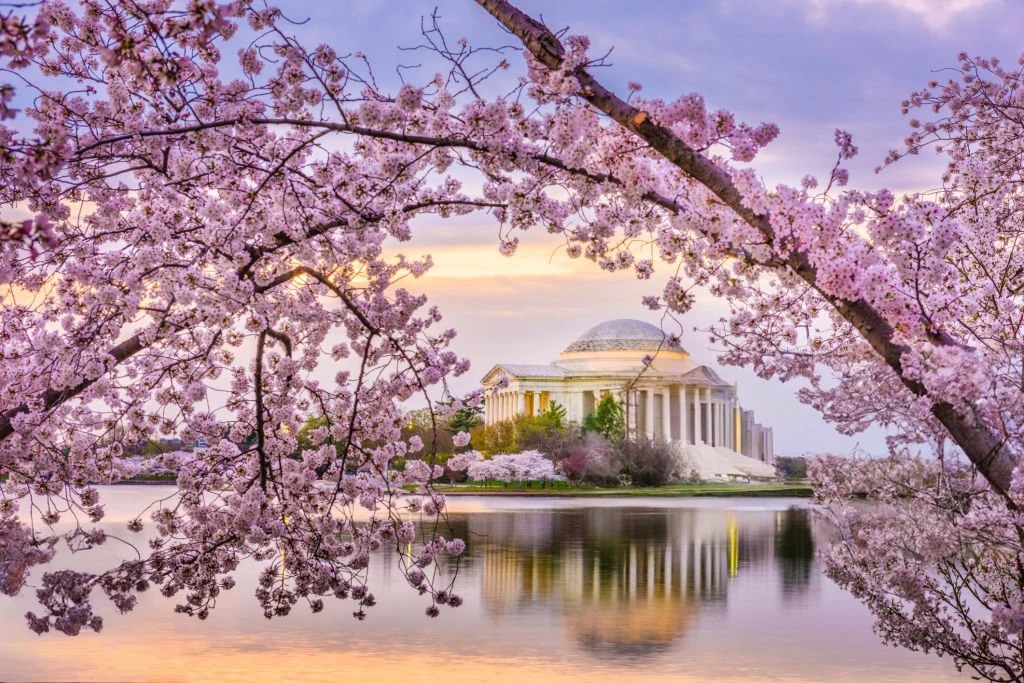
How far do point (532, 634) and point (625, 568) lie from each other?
633cm

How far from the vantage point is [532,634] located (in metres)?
13.7

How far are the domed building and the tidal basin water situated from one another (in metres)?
74.9

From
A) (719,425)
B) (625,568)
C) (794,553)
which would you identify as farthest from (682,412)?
(625,568)

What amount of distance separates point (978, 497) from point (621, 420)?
2805 inches

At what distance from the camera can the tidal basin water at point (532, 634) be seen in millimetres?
11734

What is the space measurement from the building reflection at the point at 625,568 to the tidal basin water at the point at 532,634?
55mm

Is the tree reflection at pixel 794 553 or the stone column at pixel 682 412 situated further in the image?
the stone column at pixel 682 412

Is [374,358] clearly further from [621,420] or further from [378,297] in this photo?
[621,420]

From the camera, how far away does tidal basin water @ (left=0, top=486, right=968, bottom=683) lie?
38.5 ft

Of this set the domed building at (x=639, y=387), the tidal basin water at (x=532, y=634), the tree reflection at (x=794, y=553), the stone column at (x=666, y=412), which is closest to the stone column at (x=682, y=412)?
the domed building at (x=639, y=387)

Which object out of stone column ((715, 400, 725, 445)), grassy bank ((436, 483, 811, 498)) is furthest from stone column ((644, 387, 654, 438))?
grassy bank ((436, 483, 811, 498))

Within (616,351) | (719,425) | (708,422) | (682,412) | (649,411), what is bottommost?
(719,425)

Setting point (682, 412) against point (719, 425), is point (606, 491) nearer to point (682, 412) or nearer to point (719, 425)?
point (682, 412)

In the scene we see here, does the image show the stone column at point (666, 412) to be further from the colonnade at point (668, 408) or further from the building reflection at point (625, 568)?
the building reflection at point (625, 568)
